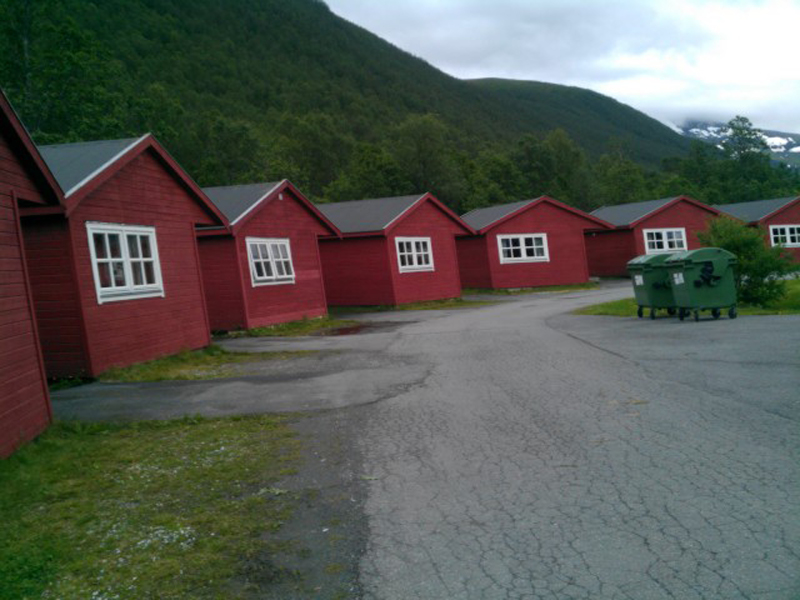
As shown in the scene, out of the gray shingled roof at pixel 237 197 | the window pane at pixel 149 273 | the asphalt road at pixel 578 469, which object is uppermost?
the gray shingled roof at pixel 237 197

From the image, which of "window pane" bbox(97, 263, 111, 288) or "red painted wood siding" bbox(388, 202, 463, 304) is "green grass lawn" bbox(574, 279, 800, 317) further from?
"window pane" bbox(97, 263, 111, 288)

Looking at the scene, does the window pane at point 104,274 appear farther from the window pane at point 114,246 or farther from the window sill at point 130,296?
the window pane at point 114,246

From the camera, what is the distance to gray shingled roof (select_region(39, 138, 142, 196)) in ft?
41.5

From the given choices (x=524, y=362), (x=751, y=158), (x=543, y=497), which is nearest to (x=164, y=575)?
(x=543, y=497)

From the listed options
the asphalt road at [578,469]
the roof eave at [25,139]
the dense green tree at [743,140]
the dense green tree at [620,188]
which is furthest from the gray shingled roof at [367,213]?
the dense green tree at [743,140]

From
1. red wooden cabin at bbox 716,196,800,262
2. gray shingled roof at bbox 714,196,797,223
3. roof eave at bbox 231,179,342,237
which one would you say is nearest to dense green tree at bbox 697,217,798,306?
roof eave at bbox 231,179,342,237

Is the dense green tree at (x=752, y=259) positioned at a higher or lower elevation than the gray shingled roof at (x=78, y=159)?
lower

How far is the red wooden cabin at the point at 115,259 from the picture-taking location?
12.4 metres

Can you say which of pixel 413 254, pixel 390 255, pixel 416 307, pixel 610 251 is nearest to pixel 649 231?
pixel 610 251

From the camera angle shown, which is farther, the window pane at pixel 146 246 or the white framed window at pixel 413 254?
the white framed window at pixel 413 254

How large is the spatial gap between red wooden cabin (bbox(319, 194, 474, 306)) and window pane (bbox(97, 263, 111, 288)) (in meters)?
15.8

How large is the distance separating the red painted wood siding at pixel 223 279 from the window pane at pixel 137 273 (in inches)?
221

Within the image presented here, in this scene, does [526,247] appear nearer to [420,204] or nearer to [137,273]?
[420,204]

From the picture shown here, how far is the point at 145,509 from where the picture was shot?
19.1ft
